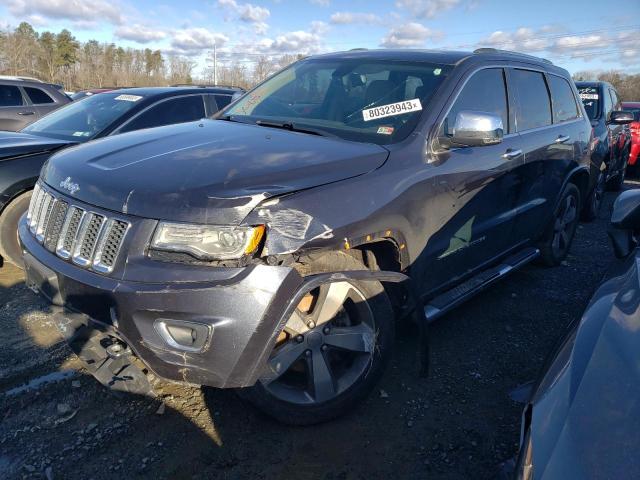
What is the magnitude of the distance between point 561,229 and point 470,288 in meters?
2.25

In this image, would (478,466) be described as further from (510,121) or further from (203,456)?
(510,121)

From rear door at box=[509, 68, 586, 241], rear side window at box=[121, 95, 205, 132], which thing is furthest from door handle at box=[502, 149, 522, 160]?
rear side window at box=[121, 95, 205, 132]

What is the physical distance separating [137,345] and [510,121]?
311 cm

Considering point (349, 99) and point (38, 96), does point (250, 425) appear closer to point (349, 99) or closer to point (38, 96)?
point (349, 99)

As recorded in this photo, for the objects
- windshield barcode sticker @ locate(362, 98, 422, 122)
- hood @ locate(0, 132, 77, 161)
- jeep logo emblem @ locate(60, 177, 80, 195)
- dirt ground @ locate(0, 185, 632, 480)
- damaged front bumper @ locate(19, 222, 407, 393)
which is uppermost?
windshield barcode sticker @ locate(362, 98, 422, 122)

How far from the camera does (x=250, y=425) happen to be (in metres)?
2.67

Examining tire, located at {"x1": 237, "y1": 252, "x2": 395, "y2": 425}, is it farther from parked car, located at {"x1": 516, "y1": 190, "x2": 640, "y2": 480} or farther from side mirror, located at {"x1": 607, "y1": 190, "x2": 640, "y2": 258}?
side mirror, located at {"x1": 607, "y1": 190, "x2": 640, "y2": 258}

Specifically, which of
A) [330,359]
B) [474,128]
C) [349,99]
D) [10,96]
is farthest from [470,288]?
[10,96]

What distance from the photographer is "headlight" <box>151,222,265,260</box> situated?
2100 millimetres

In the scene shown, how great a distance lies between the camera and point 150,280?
81.7 inches

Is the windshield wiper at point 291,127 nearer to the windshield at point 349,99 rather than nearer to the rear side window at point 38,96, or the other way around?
the windshield at point 349,99

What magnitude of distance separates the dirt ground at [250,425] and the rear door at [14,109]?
6023 mm

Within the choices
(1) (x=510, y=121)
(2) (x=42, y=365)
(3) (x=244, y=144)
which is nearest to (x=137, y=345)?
(3) (x=244, y=144)

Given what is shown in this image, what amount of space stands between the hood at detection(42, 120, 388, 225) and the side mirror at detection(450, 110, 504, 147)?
0.54 m
